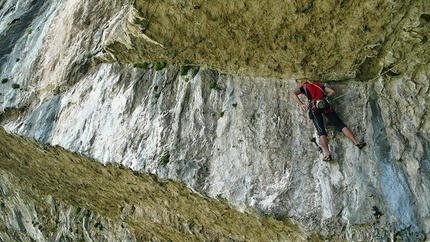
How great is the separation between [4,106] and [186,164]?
28.6 ft

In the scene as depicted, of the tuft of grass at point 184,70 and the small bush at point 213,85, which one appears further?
the tuft of grass at point 184,70

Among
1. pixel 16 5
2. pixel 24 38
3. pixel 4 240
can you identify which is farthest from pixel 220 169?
pixel 4 240

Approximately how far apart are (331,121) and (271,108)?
1.59 metres

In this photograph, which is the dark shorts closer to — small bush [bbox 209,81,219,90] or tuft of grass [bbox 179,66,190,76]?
small bush [bbox 209,81,219,90]

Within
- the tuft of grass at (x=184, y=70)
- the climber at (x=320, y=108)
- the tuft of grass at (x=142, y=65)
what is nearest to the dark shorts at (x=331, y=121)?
the climber at (x=320, y=108)

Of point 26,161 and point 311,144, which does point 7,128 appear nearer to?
point 26,161

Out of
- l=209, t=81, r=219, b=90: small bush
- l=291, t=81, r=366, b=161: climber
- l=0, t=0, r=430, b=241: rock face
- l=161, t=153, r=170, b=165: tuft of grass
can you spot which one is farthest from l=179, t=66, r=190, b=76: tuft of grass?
l=291, t=81, r=366, b=161: climber

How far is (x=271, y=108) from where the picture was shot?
31.2 feet

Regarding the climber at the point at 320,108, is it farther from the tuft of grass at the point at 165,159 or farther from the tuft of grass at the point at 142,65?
the tuft of grass at the point at 142,65

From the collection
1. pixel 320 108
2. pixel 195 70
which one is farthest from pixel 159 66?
pixel 320 108

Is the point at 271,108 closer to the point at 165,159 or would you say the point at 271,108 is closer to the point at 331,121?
the point at 331,121

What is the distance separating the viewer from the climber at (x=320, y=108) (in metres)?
8.53

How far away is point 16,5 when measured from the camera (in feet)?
53.5

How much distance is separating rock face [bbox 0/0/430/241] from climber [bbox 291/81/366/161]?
0.29 metres
